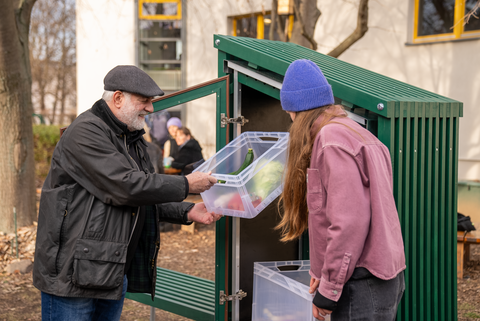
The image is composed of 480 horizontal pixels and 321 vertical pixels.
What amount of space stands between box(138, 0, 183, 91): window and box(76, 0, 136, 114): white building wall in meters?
0.30

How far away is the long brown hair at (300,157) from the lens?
1.85 m

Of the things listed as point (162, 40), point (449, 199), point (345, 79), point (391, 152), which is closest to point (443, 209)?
point (449, 199)

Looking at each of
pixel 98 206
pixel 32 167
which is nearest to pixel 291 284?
pixel 98 206

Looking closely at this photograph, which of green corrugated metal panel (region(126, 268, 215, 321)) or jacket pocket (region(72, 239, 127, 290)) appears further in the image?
green corrugated metal panel (region(126, 268, 215, 321))

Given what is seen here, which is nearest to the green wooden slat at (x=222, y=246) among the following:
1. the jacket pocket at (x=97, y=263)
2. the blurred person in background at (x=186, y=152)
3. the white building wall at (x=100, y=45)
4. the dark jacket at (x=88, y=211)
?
the dark jacket at (x=88, y=211)

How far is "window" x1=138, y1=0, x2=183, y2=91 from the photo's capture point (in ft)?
42.5

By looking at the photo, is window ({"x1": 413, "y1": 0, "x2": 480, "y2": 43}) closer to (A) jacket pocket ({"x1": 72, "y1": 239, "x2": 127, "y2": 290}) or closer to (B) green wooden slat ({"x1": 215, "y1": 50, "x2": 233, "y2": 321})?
(B) green wooden slat ({"x1": 215, "y1": 50, "x2": 233, "y2": 321})

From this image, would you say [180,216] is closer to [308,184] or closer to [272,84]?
[272,84]

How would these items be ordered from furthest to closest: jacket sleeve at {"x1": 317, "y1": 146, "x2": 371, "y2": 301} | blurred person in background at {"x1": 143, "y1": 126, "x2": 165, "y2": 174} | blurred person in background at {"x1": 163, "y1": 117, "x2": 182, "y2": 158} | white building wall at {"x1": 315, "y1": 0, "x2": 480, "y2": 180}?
white building wall at {"x1": 315, "y1": 0, "x2": 480, "y2": 180} → blurred person in background at {"x1": 163, "y1": 117, "x2": 182, "y2": 158} → blurred person in background at {"x1": 143, "y1": 126, "x2": 165, "y2": 174} → jacket sleeve at {"x1": 317, "y1": 146, "x2": 371, "y2": 301}

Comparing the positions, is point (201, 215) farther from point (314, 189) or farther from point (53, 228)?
point (314, 189)

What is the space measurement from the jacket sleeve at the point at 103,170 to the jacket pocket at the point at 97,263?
201 millimetres

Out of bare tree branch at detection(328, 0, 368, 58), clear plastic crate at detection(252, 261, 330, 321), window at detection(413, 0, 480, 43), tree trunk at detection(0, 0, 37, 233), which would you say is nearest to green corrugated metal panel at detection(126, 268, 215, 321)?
clear plastic crate at detection(252, 261, 330, 321)

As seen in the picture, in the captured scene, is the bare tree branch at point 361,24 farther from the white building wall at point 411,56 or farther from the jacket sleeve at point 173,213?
the jacket sleeve at point 173,213

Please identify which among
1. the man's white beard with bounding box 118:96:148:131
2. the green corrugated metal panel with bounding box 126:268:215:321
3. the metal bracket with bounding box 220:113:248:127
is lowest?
the green corrugated metal panel with bounding box 126:268:215:321
